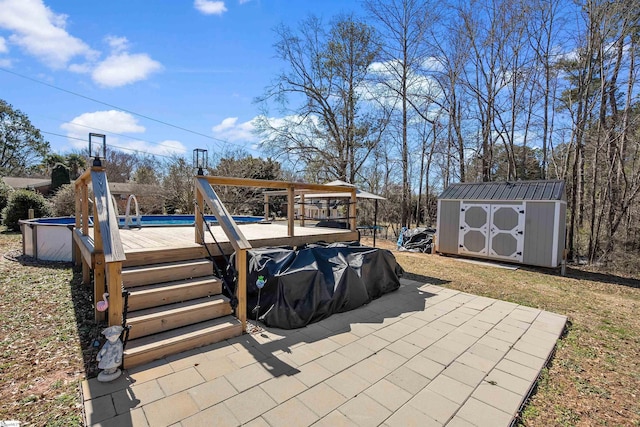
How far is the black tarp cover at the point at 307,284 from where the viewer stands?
3.24 meters

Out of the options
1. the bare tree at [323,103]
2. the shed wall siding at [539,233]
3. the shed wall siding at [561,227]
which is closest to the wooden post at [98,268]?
the shed wall siding at [539,233]

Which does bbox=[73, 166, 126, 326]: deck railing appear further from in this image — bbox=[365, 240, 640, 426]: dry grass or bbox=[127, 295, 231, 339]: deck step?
bbox=[365, 240, 640, 426]: dry grass

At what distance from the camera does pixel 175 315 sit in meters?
2.71

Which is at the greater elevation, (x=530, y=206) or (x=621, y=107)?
(x=621, y=107)

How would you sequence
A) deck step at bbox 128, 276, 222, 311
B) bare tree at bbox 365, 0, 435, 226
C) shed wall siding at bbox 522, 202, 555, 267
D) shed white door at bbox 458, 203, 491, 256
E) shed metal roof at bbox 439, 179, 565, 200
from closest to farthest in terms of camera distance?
deck step at bbox 128, 276, 222, 311, shed wall siding at bbox 522, 202, 555, 267, shed metal roof at bbox 439, 179, 565, 200, shed white door at bbox 458, 203, 491, 256, bare tree at bbox 365, 0, 435, 226

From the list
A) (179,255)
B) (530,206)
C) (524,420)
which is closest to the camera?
(524,420)

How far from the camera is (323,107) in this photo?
14.6 m

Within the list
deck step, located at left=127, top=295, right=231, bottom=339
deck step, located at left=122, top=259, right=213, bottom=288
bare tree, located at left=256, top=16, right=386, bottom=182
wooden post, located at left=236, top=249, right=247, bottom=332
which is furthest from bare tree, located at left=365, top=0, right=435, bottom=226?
deck step, located at left=127, top=295, right=231, bottom=339

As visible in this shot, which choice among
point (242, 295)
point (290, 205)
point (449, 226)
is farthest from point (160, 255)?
point (449, 226)

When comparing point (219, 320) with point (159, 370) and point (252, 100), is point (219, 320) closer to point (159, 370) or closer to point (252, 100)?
point (159, 370)

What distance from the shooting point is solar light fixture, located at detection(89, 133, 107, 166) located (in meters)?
3.10

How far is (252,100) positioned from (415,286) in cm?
1250

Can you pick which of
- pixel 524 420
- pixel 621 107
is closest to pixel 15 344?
pixel 524 420

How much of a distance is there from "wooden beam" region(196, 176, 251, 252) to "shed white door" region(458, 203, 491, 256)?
719 cm
